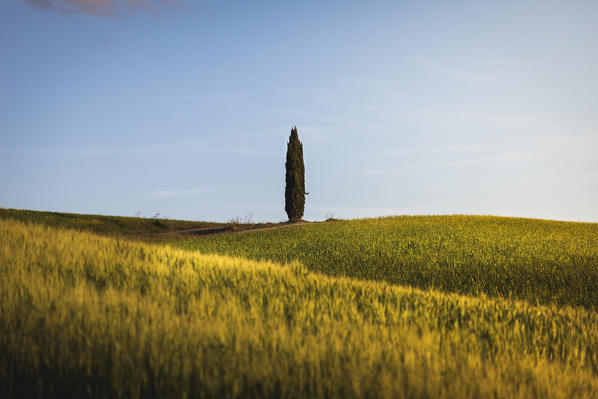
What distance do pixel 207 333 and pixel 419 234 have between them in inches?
811

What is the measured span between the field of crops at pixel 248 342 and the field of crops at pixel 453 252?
667 centimetres

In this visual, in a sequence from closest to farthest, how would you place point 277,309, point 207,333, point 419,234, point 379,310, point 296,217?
point 207,333 < point 277,309 < point 379,310 < point 419,234 < point 296,217

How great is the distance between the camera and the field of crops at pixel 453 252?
14344 mm

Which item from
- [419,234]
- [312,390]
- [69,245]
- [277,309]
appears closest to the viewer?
[312,390]

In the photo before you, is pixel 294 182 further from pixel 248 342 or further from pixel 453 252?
pixel 248 342

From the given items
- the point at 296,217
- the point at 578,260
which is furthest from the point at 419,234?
the point at 296,217

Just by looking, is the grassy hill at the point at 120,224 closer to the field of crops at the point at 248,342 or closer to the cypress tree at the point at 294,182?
the cypress tree at the point at 294,182

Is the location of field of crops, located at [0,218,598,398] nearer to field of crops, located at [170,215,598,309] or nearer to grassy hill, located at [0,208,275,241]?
field of crops, located at [170,215,598,309]

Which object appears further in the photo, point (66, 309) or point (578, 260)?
point (578, 260)

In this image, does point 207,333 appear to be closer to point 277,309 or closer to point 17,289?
point 277,309

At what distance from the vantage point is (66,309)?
499 centimetres

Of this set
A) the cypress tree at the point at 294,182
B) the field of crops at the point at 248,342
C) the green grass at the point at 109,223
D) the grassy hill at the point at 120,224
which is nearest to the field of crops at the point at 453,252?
the cypress tree at the point at 294,182

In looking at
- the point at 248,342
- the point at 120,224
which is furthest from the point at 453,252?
the point at 120,224

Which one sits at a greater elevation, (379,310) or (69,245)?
(69,245)
